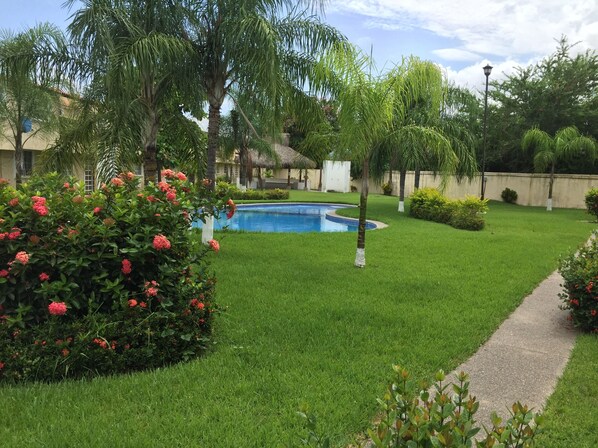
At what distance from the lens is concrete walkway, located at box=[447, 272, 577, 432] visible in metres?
3.54

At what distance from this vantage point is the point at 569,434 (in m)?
3.00

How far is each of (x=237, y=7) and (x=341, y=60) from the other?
2226 millimetres

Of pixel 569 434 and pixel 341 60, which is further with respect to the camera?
pixel 341 60

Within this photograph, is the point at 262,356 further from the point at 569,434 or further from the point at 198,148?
the point at 198,148

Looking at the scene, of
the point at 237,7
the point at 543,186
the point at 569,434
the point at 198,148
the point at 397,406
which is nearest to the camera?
the point at 397,406

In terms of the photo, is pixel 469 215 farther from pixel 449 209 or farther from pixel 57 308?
pixel 57 308

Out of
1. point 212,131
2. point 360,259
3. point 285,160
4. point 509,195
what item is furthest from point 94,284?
point 285,160

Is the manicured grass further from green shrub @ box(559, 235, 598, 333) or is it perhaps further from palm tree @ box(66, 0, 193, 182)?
palm tree @ box(66, 0, 193, 182)

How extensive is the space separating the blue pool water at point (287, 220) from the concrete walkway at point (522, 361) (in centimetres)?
1005

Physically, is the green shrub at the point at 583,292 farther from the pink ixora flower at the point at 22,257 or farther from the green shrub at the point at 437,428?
the pink ixora flower at the point at 22,257

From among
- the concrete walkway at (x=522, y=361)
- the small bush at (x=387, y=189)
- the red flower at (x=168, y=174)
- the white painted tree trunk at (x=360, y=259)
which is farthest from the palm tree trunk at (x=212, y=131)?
the small bush at (x=387, y=189)

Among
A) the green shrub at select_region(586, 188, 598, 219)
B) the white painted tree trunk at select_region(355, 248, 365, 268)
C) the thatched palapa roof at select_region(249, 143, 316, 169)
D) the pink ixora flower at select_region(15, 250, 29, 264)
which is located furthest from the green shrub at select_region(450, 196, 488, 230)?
the thatched palapa roof at select_region(249, 143, 316, 169)

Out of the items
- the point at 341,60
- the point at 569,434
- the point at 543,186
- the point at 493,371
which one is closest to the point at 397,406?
the point at 569,434

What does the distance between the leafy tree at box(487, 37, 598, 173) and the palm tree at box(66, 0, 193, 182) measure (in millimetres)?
23513
